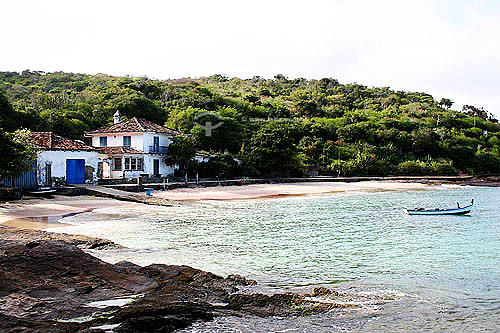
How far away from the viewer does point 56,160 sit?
29078mm

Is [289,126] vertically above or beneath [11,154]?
above

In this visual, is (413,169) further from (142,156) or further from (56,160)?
(56,160)

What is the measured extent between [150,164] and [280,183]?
12535mm

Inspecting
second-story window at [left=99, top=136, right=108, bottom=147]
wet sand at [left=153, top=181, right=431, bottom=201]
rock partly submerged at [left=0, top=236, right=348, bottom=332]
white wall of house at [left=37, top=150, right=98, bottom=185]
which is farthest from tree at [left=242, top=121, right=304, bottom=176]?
rock partly submerged at [left=0, top=236, right=348, bottom=332]

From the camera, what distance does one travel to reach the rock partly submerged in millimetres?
6828

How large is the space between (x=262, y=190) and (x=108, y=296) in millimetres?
29656

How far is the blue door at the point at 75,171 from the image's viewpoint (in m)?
29.9

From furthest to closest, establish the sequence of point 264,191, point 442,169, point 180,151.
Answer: point 442,169
point 180,151
point 264,191

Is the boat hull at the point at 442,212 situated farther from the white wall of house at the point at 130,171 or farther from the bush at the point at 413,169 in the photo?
the bush at the point at 413,169

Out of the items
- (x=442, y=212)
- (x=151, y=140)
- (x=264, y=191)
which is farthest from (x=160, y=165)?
(x=442, y=212)

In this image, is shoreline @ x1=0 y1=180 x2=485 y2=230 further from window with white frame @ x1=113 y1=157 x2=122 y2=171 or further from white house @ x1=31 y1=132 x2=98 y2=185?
window with white frame @ x1=113 y1=157 x2=122 y2=171

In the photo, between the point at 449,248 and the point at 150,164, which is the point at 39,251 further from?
the point at 150,164

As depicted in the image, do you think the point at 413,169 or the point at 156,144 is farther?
the point at 413,169

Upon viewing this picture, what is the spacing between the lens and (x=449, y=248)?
49.1 feet
